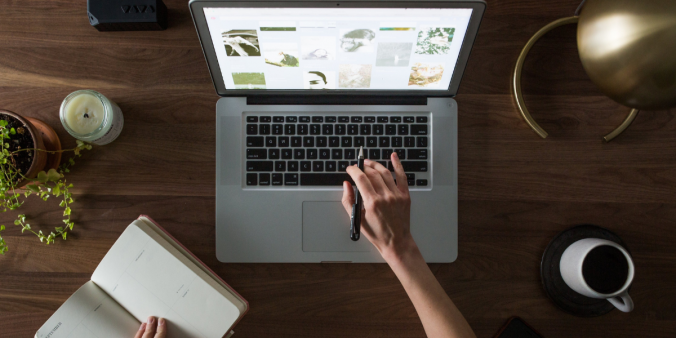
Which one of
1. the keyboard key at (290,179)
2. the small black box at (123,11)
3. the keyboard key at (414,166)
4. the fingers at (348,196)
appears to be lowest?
the fingers at (348,196)

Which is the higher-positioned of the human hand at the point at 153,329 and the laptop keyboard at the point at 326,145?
the laptop keyboard at the point at 326,145

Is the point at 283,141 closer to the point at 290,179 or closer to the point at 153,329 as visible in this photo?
the point at 290,179

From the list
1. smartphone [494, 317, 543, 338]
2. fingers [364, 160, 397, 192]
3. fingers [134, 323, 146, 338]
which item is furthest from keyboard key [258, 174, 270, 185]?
smartphone [494, 317, 543, 338]

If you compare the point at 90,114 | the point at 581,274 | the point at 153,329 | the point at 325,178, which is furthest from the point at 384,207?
the point at 90,114

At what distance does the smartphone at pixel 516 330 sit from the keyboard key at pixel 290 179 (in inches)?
20.3

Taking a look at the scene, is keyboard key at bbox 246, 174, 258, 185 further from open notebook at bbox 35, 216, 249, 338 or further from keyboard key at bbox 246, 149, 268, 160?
open notebook at bbox 35, 216, 249, 338

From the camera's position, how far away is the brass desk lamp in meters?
0.46

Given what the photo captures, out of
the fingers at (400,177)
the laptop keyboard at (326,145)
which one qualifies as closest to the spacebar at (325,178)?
the laptop keyboard at (326,145)

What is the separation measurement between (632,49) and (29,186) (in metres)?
0.98

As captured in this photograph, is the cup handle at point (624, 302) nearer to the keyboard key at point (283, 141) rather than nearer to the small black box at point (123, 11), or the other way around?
the keyboard key at point (283, 141)

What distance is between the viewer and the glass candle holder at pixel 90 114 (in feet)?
2.42

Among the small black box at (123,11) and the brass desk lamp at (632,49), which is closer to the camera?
the brass desk lamp at (632,49)

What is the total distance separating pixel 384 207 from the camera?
0.68 metres

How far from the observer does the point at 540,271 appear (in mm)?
772
